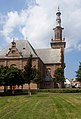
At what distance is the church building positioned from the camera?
88.9 metres

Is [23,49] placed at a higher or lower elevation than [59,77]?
higher

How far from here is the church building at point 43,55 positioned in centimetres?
8888

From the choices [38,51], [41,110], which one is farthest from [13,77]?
[38,51]

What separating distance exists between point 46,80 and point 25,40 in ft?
50.8

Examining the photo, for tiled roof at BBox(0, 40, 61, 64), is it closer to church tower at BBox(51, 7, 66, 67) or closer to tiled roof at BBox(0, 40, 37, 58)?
tiled roof at BBox(0, 40, 37, 58)

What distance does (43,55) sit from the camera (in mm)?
104500

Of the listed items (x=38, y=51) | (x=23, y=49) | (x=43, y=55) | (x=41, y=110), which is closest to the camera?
(x=41, y=110)

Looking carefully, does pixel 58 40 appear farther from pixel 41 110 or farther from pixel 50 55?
pixel 41 110

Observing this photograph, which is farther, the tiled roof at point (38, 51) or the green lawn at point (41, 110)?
the tiled roof at point (38, 51)

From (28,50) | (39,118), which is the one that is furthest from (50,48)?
(39,118)

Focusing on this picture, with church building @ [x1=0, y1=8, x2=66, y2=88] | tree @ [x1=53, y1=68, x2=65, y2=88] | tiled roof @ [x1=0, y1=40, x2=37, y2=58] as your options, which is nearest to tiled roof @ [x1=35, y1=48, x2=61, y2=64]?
church building @ [x1=0, y1=8, x2=66, y2=88]

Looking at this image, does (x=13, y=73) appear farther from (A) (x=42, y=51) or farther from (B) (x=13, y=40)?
(A) (x=42, y=51)

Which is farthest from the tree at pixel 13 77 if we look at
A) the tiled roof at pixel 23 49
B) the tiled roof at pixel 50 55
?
the tiled roof at pixel 50 55

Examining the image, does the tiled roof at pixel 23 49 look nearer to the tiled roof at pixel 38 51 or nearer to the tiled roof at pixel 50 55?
the tiled roof at pixel 38 51
